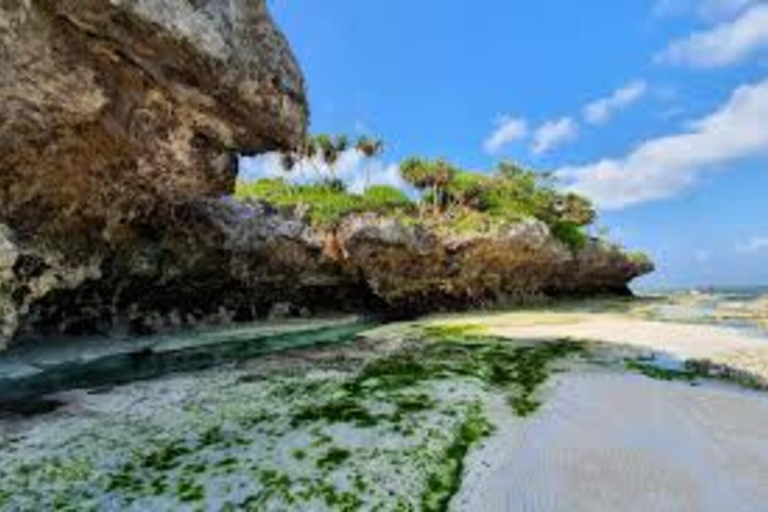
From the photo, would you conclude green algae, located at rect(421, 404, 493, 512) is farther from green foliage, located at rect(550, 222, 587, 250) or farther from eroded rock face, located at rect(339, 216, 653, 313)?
green foliage, located at rect(550, 222, 587, 250)

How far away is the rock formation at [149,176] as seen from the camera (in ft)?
56.2

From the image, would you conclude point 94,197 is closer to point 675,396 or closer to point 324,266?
point 675,396

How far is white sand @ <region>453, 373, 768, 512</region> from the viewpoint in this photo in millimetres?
10812

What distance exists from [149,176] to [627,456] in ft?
56.7

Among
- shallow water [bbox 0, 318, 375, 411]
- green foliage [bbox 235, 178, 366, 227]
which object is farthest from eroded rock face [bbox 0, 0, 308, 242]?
green foliage [bbox 235, 178, 366, 227]

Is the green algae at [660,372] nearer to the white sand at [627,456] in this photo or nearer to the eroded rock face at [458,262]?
the white sand at [627,456]

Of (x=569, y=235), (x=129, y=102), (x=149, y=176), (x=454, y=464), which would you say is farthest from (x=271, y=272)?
(x=454, y=464)

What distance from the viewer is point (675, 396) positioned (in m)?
17.9

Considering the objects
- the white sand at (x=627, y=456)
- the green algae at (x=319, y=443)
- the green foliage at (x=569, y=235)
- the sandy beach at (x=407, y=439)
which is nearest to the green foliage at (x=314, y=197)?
the green foliage at (x=569, y=235)

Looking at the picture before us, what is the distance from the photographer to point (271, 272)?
41.4 m

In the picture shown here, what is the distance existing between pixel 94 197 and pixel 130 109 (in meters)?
5.71

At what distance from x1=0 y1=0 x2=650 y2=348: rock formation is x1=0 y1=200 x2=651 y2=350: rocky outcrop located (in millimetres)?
97

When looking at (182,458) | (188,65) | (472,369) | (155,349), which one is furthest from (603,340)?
(182,458)

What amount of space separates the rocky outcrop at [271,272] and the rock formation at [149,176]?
3.8 inches
